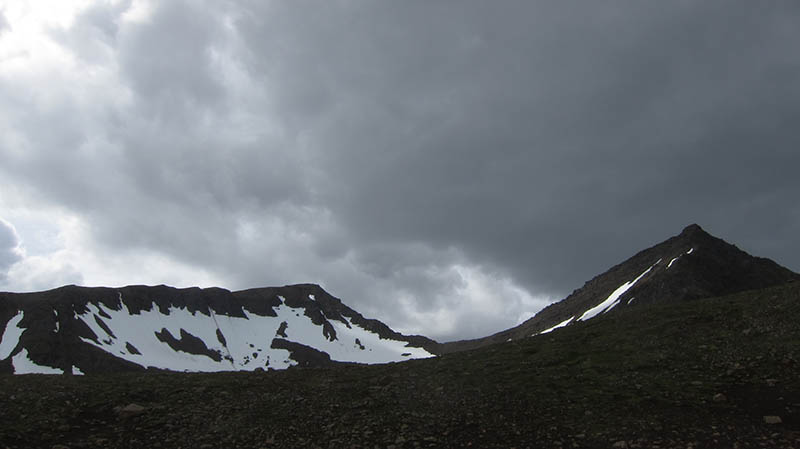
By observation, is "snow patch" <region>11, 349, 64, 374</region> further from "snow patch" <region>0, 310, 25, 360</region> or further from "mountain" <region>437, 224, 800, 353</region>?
"mountain" <region>437, 224, 800, 353</region>

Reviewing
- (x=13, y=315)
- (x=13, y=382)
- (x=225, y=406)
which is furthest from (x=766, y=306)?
(x=13, y=315)

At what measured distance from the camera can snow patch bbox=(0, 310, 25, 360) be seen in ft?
531

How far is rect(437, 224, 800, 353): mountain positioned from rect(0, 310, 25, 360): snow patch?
15645 cm

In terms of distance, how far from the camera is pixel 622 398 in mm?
16078

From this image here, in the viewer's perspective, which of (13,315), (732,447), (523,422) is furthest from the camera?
(13,315)

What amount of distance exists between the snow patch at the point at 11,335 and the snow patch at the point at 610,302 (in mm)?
164698

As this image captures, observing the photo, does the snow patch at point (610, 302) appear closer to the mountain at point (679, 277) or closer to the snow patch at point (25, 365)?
the mountain at point (679, 277)

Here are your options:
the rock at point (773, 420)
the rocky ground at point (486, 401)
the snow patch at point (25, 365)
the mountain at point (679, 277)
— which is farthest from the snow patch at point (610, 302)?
the snow patch at point (25, 365)

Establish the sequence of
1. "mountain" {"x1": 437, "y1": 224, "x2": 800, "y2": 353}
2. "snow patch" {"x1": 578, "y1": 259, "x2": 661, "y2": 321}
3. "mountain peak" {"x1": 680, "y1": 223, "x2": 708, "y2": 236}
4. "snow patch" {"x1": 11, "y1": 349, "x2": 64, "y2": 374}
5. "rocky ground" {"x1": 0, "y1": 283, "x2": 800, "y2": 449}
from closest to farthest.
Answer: "rocky ground" {"x1": 0, "y1": 283, "x2": 800, "y2": 449} → "mountain" {"x1": 437, "y1": 224, "x2": 800, "y2": 353} → "snow patch" {"x1": 578, "y1": 259, "x2": 661, "y2": 321} → "mountain peak" {"x1": 680, "y1": 223, "x2": 708, "y2": 236} → "snow patch" {"x1": 11, "y1": 349, "x2": 64, "y2": 374}

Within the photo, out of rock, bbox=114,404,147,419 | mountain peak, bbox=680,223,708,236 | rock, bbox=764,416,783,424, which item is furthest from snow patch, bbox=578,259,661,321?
rock, bbox=114,404,147,419

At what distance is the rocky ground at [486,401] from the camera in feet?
45.9

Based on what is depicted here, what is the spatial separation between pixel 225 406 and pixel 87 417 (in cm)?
402

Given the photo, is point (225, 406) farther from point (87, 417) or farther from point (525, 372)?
point (525, 372)

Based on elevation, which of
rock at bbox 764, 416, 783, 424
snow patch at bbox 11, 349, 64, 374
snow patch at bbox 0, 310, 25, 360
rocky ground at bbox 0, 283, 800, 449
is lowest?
rock at bbox 764, 416, 783, 424
